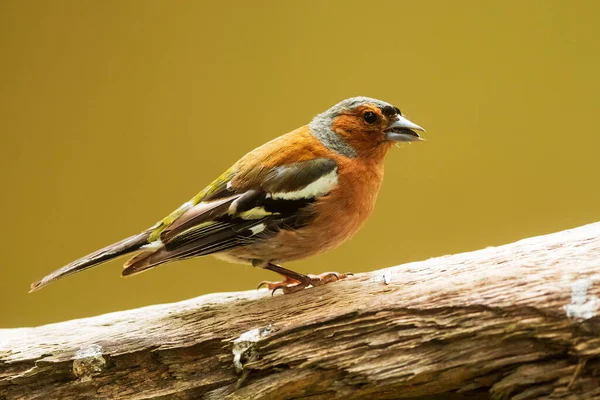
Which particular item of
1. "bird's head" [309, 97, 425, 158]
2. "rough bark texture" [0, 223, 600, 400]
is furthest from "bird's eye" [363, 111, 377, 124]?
"rough bark texture" [0, 223, 600, 400]

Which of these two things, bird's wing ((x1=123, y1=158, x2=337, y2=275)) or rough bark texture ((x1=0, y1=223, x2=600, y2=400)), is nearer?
rough bark texture ((x1=0, y1=223, x2=600, y2=400))

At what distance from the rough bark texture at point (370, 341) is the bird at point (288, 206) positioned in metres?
0.25

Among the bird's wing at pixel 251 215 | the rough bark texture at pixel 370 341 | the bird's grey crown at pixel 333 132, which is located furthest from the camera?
the bird's grey crown at pixel 333 132

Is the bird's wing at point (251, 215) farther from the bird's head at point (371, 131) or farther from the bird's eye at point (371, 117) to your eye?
the bird's eye at point (371, 117)

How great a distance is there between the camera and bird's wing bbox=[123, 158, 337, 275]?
307cm

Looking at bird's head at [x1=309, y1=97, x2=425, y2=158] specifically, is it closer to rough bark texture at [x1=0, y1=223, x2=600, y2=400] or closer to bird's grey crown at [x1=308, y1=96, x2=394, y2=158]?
bird's grey crown at [x1=308, y1=96, x2=394, y2=158]

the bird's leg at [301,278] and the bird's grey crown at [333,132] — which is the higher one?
the bird's grey crown at [333,132]

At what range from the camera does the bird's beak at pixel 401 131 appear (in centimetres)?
329

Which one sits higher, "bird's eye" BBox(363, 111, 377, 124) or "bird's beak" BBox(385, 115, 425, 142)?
"bird's eye" BBox(363, 111, 377, 124)

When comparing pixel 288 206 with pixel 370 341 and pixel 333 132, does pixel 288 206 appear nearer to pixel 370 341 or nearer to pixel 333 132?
pixel 333 132

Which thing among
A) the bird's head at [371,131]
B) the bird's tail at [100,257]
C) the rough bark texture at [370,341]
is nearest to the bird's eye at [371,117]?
the bird's head at [371,131]

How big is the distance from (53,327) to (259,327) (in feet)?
4.13

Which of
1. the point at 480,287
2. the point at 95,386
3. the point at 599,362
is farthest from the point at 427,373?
the point at 95,386

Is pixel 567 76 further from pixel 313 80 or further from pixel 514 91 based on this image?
pixel 313 80
